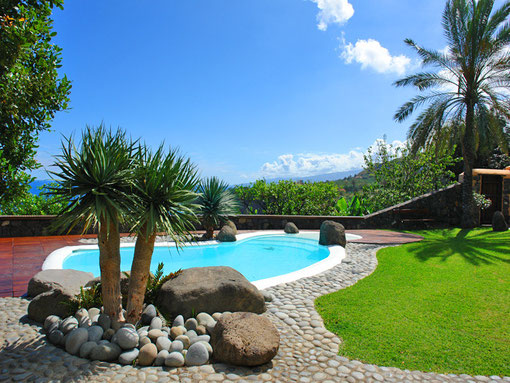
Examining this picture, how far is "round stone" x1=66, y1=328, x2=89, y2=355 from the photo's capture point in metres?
3.90

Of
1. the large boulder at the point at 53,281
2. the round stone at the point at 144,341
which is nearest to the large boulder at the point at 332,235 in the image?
the large boulder at the point at 53,281

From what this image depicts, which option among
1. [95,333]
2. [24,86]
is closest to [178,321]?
[95,333]

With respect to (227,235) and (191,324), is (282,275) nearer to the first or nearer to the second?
(191,324)

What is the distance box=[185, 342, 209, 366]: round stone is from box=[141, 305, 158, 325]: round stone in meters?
1.04

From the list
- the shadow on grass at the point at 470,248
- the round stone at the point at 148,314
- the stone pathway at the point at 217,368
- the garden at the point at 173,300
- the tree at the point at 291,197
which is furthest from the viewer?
the tree at the point at 291,197

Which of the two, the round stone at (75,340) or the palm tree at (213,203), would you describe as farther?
the palm tree at (213,203)

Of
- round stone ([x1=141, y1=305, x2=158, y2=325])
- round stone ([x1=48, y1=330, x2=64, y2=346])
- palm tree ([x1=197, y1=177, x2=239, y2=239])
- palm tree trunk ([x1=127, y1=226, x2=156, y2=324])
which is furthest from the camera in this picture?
palm tree ([x1=197, y1=177, x2=239, y2=239])

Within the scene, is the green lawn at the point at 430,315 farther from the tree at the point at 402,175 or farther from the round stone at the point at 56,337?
the tree at the point at 402,175

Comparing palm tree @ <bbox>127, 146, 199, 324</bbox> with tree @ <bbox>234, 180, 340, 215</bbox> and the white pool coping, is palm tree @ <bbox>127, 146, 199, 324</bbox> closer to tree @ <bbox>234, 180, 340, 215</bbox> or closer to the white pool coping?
the white pool coping

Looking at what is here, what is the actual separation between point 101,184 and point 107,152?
409mm

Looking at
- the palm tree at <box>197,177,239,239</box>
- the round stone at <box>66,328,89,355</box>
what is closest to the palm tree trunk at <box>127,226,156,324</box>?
the round stone at <box>66,328,89,355</box>

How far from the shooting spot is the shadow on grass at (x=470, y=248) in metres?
9.05

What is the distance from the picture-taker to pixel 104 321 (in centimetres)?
433

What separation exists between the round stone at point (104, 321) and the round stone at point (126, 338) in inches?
12.9
